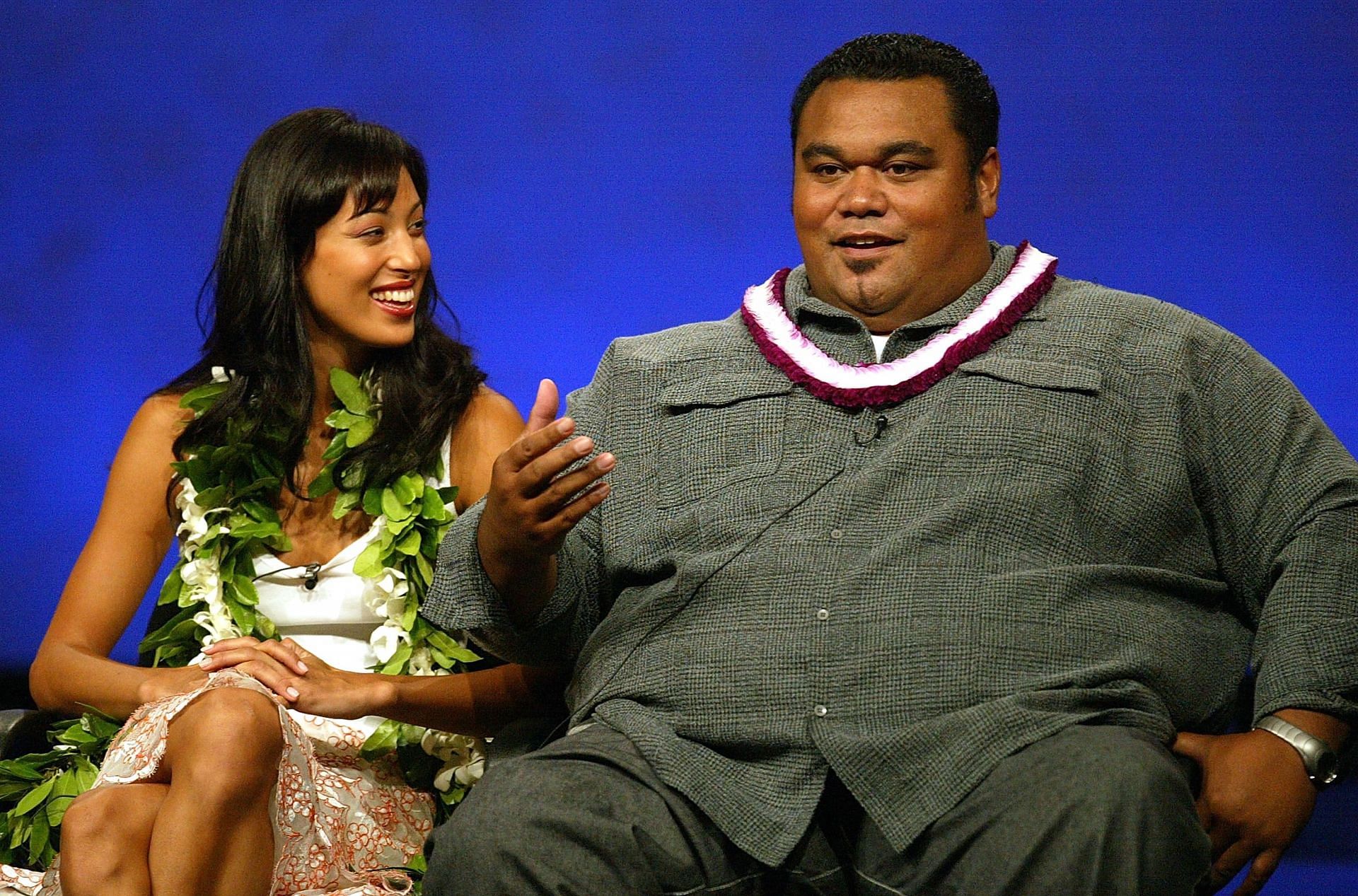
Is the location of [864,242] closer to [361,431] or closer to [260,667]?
[361,431]

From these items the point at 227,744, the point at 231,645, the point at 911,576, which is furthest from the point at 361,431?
the point at 911,576

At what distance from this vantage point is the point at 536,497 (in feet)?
5.31

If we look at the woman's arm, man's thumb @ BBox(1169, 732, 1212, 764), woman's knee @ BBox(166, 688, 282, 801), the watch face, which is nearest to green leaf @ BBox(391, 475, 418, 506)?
the woman's arm

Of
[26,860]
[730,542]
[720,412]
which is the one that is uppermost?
[720,412]

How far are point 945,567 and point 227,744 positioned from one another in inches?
30.0

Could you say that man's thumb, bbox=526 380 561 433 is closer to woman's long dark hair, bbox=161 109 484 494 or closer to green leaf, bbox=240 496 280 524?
woman's long dark hair, bbox=161 109 484 494

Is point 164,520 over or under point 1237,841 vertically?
over

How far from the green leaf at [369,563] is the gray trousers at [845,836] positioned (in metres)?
0.45

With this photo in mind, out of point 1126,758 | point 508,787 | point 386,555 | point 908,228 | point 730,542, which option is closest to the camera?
point 1126,758

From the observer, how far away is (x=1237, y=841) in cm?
151

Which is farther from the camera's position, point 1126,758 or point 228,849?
point 228,849

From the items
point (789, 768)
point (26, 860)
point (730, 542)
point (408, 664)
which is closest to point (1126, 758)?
point (789, 768)

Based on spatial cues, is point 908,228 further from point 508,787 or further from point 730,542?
point 508,787

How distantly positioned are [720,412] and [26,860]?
1.01 meters
